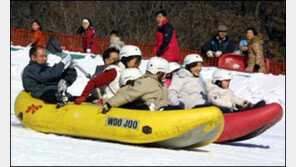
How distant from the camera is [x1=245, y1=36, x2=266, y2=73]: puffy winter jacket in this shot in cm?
1917

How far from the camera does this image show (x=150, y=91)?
36.0ft

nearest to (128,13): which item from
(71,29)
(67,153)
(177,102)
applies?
(71,29)

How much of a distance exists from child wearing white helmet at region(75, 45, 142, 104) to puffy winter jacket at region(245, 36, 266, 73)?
774 cm

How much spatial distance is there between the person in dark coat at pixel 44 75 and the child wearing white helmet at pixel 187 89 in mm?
1370

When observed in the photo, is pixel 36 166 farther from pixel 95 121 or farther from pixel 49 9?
Answer: pixel 49 9

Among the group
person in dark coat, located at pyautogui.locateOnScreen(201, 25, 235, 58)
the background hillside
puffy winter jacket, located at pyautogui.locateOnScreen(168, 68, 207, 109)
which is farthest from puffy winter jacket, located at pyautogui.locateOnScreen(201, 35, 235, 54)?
the background hillside

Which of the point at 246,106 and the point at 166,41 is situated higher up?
the point at 166,41

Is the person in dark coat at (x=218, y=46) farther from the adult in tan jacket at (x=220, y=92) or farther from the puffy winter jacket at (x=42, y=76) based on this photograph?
the puffy winter jacket at (x=42, y=76)

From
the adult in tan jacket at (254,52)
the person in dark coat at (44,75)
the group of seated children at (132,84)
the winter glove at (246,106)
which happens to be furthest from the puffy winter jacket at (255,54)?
the person in dark coat at (44,75)

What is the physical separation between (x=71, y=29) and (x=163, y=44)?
57.7ft

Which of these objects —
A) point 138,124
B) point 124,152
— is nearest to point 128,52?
point 138,124

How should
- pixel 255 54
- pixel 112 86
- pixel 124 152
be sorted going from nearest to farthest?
pixel 124 152
pixel 112 86
pixel 255 54

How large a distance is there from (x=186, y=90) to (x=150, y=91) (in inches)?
66.8

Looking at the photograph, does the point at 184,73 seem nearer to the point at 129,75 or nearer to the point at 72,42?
the point at 129,75
